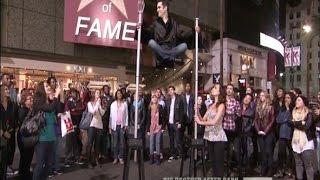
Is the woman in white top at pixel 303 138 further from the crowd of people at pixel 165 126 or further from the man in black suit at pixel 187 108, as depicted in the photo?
the man in black suit at pixel 187 108

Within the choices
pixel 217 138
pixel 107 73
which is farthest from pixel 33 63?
pixel 217 138

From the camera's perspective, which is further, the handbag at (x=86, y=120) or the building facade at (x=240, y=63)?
the building facade at (x=240, y=63)

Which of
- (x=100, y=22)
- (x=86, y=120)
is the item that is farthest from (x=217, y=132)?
(x=100, y=22)

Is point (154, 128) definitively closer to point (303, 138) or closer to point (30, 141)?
point (303, 138)

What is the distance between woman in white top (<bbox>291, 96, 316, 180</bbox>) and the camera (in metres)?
8.48

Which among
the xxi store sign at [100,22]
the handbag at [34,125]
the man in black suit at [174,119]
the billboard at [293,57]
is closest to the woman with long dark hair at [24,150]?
the handbag at [34,125]

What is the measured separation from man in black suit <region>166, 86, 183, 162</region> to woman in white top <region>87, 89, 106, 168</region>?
6.58 ft

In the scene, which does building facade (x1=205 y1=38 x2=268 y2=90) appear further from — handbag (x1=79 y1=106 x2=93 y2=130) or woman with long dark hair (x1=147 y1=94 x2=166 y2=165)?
handbag (x1=79 y1=106 x2=93 y2=130)

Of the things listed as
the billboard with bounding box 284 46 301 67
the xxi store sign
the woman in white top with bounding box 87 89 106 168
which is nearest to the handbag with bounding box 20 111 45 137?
the woman in white top with bounding box 87 89 106 168

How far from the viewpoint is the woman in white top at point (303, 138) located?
27.8ft

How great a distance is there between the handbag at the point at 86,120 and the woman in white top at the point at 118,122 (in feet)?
2.25

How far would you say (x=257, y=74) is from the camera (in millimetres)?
38500

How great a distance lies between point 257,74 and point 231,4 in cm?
780

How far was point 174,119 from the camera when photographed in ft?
37.8
